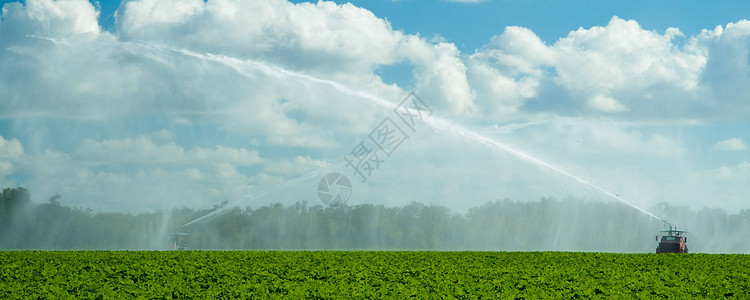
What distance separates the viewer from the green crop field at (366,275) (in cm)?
1722

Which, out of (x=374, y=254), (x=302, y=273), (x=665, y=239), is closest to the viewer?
(x=302, y=273)

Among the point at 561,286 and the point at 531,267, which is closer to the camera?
the point at 561,286

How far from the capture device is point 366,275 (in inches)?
847

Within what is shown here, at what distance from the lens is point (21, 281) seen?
19578 millimetres

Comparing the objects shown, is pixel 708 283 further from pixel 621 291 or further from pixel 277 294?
pixel 277 294

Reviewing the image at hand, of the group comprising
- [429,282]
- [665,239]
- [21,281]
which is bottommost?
[21,281]

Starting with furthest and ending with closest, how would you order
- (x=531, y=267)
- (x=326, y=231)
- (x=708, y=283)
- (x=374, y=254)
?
(x=326, y=231), (x=374, y=254), (x=531, y=267), (x=708, y=283)

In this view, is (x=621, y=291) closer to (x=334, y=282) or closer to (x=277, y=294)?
(x=334, y=282)

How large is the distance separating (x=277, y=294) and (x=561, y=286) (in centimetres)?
799

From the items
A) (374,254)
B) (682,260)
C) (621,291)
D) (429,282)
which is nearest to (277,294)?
(429,282)

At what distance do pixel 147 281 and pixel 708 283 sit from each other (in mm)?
16920

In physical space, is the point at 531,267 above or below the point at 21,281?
above

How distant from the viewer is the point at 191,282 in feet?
65.1

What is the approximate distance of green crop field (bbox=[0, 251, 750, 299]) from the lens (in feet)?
56.5
